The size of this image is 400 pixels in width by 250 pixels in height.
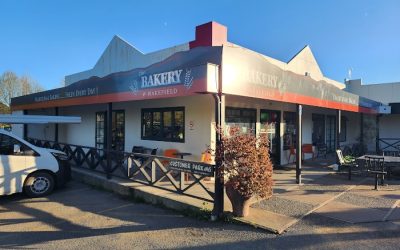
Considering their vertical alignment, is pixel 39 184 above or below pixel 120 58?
below

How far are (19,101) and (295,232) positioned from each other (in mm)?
16336

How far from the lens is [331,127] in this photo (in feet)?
59.2

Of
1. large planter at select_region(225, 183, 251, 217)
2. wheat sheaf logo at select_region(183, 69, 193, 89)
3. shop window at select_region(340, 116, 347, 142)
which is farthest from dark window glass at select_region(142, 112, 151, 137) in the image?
shop window at select_region(340, 116, 347, 142)

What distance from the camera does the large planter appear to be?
5773 millimetres

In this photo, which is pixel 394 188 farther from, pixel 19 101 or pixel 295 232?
pixel 19 101

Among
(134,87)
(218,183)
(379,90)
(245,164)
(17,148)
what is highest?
(379,90)

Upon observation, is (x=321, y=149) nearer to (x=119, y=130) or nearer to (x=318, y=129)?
(x=318, y=129)

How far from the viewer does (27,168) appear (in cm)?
802

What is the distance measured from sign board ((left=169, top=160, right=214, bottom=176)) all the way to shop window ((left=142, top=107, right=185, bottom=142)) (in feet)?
11.4

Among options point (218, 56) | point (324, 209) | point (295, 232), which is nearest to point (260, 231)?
point (295, 232)

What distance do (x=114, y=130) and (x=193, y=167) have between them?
26.5 ft

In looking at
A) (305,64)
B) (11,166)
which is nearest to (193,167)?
(11,166)

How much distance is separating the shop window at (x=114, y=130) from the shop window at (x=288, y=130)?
6.64 meters

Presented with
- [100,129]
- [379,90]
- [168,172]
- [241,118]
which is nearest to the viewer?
[168,172]
